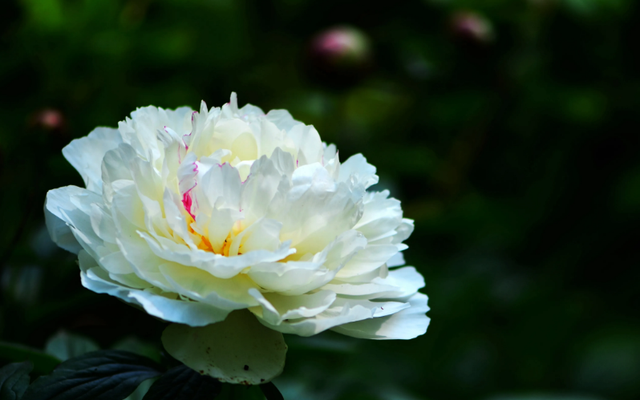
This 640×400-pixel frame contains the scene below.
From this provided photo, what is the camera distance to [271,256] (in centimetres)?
47

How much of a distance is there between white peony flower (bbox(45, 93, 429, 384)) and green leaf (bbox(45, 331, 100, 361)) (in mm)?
187

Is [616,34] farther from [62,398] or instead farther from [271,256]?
[62,398]

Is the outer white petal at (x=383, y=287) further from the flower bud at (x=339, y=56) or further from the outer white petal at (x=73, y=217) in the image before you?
the flower bud at (x=339, y=56)

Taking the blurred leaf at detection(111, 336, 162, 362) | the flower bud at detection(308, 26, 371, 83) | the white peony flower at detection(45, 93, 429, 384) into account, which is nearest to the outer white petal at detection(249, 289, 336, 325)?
the white peony flower at detection(45, 93, 429, 384)

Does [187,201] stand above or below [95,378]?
above

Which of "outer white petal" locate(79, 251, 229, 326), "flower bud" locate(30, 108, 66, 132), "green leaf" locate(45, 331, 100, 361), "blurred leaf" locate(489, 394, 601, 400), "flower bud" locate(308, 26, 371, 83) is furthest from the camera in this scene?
"flower bud" locate(308, 26, 371, 83)

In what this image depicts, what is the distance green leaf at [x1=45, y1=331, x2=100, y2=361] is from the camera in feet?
2.19

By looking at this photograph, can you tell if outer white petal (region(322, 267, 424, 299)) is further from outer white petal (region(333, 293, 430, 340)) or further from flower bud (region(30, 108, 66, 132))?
flower bud (region(30, 108, 66, 132))

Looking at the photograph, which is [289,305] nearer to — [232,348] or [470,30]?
[232,348]

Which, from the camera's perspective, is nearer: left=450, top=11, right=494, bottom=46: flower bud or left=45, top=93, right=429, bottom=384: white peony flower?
left=45, top=93, right=429, bottom=384: white peony flower

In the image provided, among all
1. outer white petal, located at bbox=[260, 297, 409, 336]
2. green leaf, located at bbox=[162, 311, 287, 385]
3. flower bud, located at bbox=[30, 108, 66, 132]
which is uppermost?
flower bud, located at bbox=[30, 108, 66, 132]

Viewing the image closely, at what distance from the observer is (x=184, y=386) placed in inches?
19.2

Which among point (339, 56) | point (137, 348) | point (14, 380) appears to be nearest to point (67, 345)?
point (137, 348)

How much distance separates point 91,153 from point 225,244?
0.17 meters
